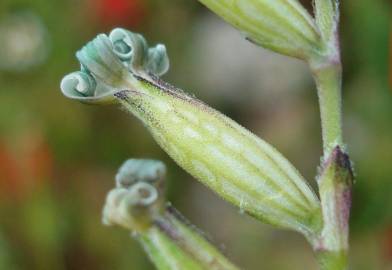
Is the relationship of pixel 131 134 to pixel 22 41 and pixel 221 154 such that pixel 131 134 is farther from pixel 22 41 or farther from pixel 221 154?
pixel 221 154

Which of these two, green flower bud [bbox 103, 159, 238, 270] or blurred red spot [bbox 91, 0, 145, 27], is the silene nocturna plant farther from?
blurred red spot [bbox 91, 0, 145, 27]

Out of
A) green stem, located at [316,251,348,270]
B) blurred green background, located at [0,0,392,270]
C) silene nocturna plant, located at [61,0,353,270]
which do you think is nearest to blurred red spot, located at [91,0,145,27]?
blurred green background, located at [0,0,392,270]

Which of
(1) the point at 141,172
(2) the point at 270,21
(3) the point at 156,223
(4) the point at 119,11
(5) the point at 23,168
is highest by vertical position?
(2) the point at 270,21

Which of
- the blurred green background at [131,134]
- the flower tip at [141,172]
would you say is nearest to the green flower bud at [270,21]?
the flower tip at [141,172]

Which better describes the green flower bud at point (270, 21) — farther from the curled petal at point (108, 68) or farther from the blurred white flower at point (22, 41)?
the blurred white flower at point (22, 41)

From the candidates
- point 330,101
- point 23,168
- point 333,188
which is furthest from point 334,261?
→ point 23,168

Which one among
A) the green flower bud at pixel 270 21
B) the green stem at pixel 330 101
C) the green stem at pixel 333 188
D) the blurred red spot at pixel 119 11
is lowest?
the blurred red spot at pixel 119 11
